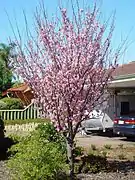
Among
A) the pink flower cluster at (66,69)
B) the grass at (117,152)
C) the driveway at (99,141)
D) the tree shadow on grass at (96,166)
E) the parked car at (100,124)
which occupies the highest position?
the pink flower cluster at (66,69)

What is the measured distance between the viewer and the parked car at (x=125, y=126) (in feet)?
62.1

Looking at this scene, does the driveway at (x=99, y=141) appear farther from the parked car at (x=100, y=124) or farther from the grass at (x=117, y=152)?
the grass at (x=117, y=152)

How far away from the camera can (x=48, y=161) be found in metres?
8.15

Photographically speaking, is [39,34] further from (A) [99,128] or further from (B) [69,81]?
(A) [99,128]

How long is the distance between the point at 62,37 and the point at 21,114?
20.3 meters

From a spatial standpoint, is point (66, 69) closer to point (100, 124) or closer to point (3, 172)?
point (3, 172)

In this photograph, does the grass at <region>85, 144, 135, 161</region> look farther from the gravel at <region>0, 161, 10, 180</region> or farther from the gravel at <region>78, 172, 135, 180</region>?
the gravel at <region>0, 161, 10, 180</region>

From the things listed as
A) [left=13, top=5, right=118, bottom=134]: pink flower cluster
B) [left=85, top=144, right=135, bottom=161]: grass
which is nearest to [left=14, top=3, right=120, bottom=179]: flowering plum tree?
[left=13, top=5, right=118, bottom=134]: pink flower cluster

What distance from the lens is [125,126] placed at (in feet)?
63.5

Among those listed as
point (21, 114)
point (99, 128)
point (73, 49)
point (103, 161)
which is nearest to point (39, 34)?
point (73, 49)

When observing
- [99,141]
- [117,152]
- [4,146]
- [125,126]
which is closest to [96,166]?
[4,146]

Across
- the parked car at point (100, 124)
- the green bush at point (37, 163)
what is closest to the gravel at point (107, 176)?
the green bush at point (37, 163)

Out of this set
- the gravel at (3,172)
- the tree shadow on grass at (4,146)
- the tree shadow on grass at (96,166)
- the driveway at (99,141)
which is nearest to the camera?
the gravel at (3,172)

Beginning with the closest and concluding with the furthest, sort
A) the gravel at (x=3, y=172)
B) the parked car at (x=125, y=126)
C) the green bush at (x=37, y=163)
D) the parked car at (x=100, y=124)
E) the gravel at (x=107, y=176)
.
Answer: the green bush at (x=37, y=163) < the gravel at (x=107, y=176) < the gravel at (x=3, y=172) < the parked car at (x=125, y=126) < the parked car at (x=100, y=124)
